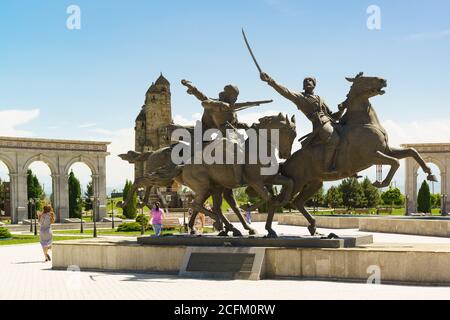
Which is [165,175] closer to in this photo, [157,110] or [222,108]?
[222,108]

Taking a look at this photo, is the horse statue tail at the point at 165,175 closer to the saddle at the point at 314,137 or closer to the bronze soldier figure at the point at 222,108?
the bronze soldier figure at the point at 222,108

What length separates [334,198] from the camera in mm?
67312

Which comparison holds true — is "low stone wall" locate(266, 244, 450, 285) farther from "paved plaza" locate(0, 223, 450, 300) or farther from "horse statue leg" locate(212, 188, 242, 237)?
"horse statue leg" locate(212, 188, 242, 237)

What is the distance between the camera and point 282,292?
10.6 metres

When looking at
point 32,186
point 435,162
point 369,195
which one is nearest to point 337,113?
point 435,162

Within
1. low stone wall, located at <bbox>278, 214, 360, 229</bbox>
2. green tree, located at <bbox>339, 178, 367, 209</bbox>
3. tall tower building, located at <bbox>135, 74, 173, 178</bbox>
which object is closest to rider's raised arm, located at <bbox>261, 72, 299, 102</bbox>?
low stone wall, located at <bbox>278, 214, 360, 229</bbox>

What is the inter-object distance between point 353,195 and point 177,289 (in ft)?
172

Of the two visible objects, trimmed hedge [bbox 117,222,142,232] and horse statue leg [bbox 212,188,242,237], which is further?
trimmed hedge [bbox 117,222,142,232]

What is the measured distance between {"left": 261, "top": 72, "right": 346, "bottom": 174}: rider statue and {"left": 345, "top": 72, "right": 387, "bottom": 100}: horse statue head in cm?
49

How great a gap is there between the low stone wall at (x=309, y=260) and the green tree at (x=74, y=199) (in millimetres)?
39221

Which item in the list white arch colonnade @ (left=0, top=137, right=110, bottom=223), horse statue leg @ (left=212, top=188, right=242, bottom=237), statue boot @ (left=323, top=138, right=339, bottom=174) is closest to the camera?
statue boot @ (left=323, top=138, right=339, bottom=174)

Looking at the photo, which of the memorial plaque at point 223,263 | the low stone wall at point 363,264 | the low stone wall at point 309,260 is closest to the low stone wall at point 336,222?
the low stone wall at point 309,260

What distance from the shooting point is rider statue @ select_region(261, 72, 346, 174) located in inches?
507
